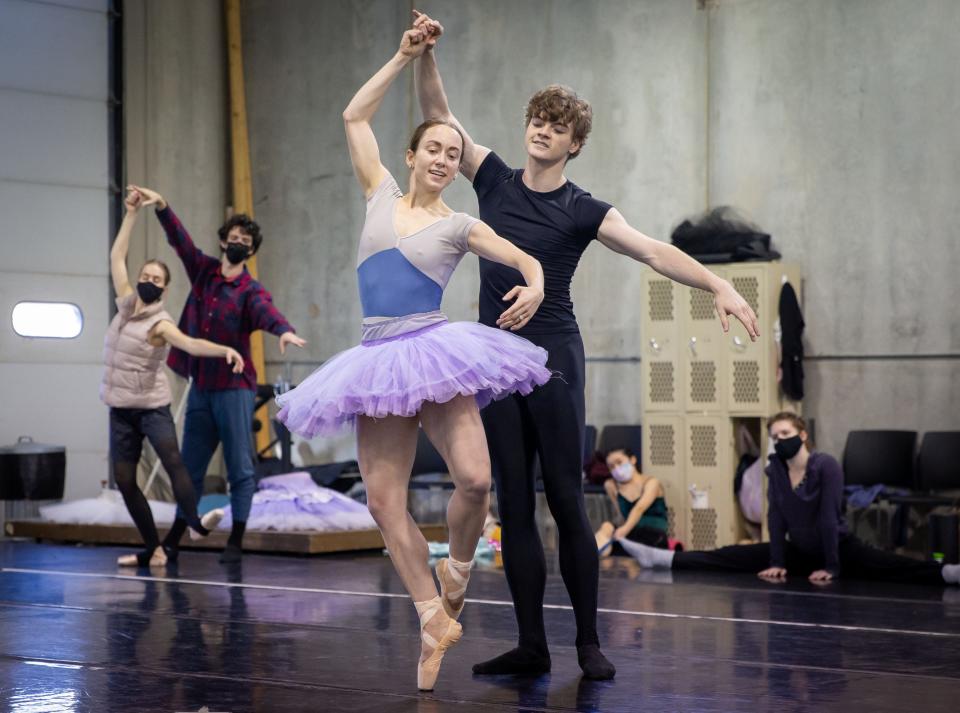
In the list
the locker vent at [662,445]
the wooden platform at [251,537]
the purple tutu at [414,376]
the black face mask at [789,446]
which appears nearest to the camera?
the purple tutu at [414,376]

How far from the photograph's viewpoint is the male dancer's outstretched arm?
3.43 metres

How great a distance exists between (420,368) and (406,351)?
87 mm

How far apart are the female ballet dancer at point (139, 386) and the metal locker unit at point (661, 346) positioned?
3597 mm

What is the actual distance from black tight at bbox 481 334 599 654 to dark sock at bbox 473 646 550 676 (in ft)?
0.08

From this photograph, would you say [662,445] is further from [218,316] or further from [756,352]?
[218,316]

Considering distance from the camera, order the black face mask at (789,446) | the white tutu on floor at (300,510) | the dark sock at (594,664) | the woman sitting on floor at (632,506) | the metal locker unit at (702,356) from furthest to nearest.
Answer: the metal locker unit at (702,356)
the woman sitting on floor at (632,506)
the white tutu on floor at (300,510)
the black face mask at (789,446)
the dark sock at (594,664)

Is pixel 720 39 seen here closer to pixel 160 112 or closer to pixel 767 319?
pixel 767 319

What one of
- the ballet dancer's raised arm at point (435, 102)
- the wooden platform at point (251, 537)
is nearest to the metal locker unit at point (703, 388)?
the wooden platform at point (251, 537)

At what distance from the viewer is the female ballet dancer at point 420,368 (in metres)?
3.27

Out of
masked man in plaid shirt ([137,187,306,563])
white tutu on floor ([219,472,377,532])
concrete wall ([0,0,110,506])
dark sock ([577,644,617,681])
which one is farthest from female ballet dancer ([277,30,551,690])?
concrete wall ([0,0,110,506])

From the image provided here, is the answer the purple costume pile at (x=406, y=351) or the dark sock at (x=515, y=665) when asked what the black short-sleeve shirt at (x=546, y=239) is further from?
the dark sock at (x=515, y=665)

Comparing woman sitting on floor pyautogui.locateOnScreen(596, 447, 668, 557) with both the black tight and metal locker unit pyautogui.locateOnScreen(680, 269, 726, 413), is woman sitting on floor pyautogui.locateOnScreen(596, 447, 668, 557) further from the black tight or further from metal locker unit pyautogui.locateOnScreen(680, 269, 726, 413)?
the black tight

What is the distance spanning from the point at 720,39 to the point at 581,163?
143cm

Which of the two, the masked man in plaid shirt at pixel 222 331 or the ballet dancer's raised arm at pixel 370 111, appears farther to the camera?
the masked man in plaid shirt at pixel 222 331
